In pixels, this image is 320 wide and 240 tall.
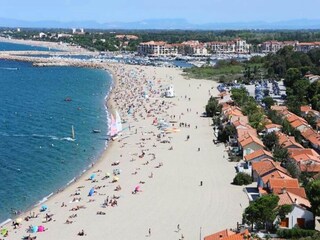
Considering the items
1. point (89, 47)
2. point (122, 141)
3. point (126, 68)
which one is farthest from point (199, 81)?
point (89, 47)

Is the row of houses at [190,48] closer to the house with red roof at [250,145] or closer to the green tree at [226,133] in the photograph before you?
the green tree at [226,133]

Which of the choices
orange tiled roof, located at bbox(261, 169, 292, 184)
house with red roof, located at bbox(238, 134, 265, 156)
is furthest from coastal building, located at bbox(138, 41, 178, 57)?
orange tiled roof, located at bbox(261, 169, 292, 184)

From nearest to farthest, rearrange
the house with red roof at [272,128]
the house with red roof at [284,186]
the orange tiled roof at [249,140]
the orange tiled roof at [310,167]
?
the house with red roof at [284,186] → the orange tiled roof at [310,167] → the orange tiled roof at [249,140] → the house with red roof at [272,128]

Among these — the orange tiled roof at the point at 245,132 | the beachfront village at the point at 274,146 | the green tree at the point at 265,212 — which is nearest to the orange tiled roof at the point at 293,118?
the beachfront village at the point at 274,146

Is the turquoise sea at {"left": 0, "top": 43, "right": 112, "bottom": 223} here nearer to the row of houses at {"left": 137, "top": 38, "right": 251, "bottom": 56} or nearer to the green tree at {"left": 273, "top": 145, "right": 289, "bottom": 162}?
the green tree at {"left": 273, "top": 145, "right": 289, "bottom": 162}

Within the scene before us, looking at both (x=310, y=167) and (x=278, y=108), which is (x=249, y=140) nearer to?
(x=310, y=167)

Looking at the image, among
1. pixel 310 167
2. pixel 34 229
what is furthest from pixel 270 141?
pixel 34 229
